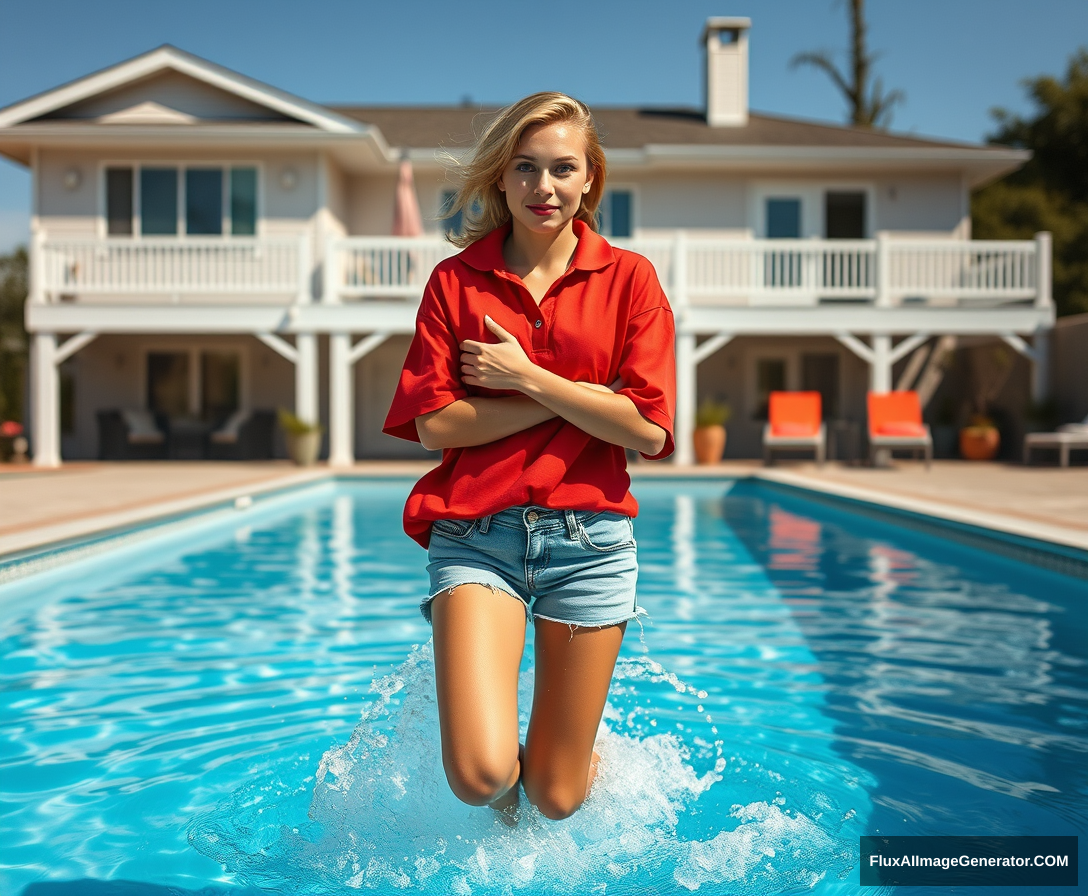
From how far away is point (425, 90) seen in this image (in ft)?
91.1

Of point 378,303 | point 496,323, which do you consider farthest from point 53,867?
point 378,303

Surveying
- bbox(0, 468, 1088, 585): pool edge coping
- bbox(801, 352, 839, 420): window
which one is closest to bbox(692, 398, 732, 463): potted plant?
bbox(0, 468, 1088, 585): pool edge coping

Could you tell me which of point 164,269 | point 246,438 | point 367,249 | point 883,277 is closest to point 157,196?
point 164,269

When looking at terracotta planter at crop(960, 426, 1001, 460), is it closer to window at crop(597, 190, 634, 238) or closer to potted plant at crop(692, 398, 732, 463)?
potted plant at crop(692, 398, 732, 463)

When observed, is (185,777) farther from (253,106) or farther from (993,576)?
(253,106)

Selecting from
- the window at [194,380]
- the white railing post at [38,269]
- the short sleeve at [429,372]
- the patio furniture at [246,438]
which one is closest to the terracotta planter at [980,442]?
the patio furniture at [246,438]

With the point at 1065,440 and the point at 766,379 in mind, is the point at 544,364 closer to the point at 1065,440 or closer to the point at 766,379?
the point at 1065,440

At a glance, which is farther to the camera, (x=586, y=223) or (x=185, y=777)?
(x=185, y=777)

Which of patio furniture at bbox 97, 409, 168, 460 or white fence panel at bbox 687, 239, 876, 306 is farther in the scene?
patio furniture at bbox 97, 409, 168, 460

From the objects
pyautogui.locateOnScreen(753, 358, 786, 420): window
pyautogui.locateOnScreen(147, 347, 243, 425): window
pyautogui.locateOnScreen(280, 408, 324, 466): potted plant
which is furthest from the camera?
pyautogui.locateOnScreen(753, 358, 786, 420): window

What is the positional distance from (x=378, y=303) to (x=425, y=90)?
50.7ft

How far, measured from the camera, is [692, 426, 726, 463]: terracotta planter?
14461mm

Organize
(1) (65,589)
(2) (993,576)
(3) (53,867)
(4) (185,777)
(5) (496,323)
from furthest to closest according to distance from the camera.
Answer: (2) (993,576)
(1) (65,589)
(4) (185,777)
(3) (53,867)
(5) (496,323)

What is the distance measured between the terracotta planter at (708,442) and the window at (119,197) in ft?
31.7
